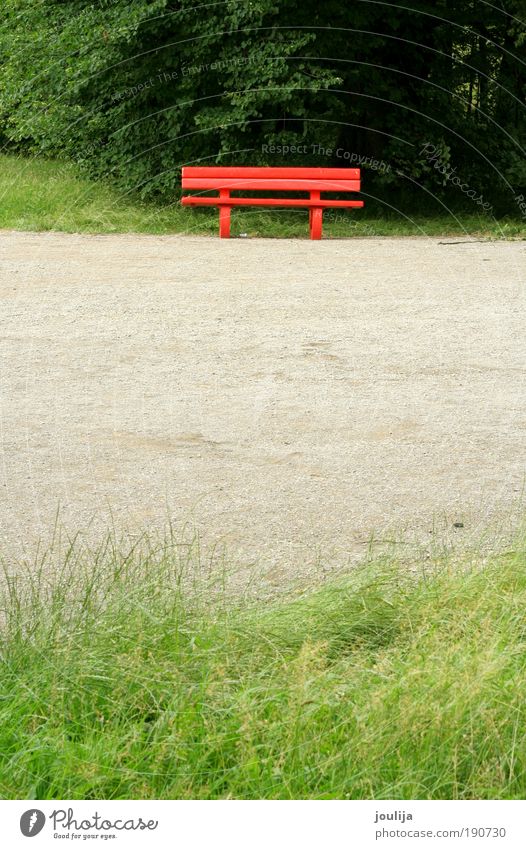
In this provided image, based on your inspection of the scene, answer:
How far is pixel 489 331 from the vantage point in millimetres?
8211

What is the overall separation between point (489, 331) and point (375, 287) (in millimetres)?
1667

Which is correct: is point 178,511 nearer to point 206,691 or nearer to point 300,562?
point 300,562

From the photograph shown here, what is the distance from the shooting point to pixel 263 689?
301 centimetres

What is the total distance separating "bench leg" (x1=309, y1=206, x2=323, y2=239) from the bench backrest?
0.72ft

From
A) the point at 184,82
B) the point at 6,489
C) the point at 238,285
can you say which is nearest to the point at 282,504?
the point at 6,489
